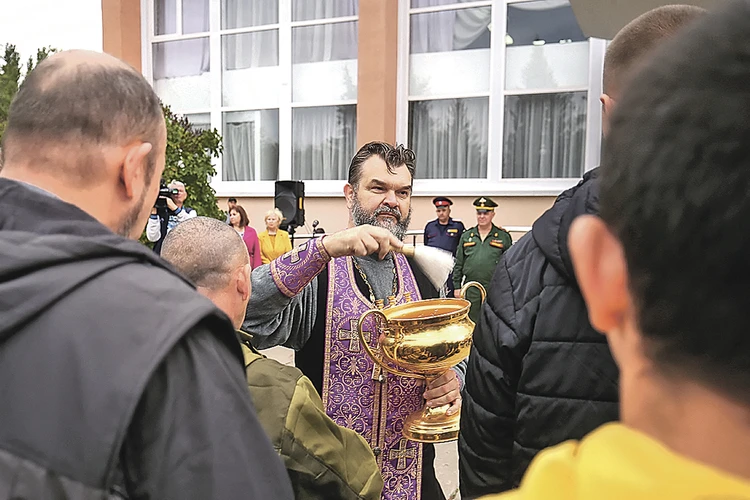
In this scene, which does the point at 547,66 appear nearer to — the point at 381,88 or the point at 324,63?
the point at 381,88

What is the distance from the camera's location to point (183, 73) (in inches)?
459

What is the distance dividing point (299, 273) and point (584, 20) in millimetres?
5894

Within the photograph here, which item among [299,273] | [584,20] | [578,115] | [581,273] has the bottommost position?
[299,273]

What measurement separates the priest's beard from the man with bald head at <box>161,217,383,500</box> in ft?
2.11

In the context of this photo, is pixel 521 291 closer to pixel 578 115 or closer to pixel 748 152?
pixel 748 152

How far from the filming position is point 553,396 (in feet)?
4.32

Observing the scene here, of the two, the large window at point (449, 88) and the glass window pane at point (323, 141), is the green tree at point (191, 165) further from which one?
the large window at point (449, 88)

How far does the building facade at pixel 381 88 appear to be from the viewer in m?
9.07

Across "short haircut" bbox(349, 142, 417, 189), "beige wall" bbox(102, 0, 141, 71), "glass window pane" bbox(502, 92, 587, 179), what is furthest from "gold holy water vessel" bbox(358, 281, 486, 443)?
"beige wall" bbox(102, 0, 141, 71)

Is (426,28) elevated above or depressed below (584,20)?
above

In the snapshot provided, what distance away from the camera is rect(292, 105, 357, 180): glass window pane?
10.4 metres

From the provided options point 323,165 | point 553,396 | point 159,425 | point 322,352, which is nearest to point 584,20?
point 323,165

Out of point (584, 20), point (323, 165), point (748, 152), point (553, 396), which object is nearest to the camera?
point (748, 152)

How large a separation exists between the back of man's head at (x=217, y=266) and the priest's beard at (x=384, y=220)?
0.62 meters
